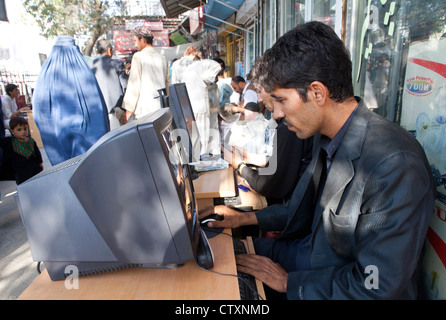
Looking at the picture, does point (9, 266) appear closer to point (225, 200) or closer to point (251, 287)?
point (225, 200)

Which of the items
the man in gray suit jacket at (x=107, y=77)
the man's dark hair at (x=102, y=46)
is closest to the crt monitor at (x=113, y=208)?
the man in gray suit jacket at (x=107, y=77)

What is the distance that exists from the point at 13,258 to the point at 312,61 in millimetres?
3128

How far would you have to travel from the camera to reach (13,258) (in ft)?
9.19

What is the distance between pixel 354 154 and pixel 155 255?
769 mm

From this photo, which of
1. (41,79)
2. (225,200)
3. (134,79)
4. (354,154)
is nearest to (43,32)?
(134,79)

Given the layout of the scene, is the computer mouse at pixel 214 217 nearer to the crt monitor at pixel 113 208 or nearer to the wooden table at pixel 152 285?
the wooden table at pixel 152 285

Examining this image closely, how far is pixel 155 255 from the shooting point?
101 centimetres

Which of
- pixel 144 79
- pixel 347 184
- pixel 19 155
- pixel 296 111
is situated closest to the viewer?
pixel 347 184

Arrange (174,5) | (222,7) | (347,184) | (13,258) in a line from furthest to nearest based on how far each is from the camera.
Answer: (174,5)
(222,7)
(13,258)
(347,184)

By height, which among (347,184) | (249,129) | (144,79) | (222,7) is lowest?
(249,129)

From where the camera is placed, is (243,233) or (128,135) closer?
(128,135)

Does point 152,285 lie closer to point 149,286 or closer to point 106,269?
point 149,286

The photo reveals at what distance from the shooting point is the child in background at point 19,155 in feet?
11.4

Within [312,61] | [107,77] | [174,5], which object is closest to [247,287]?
[312,61]
